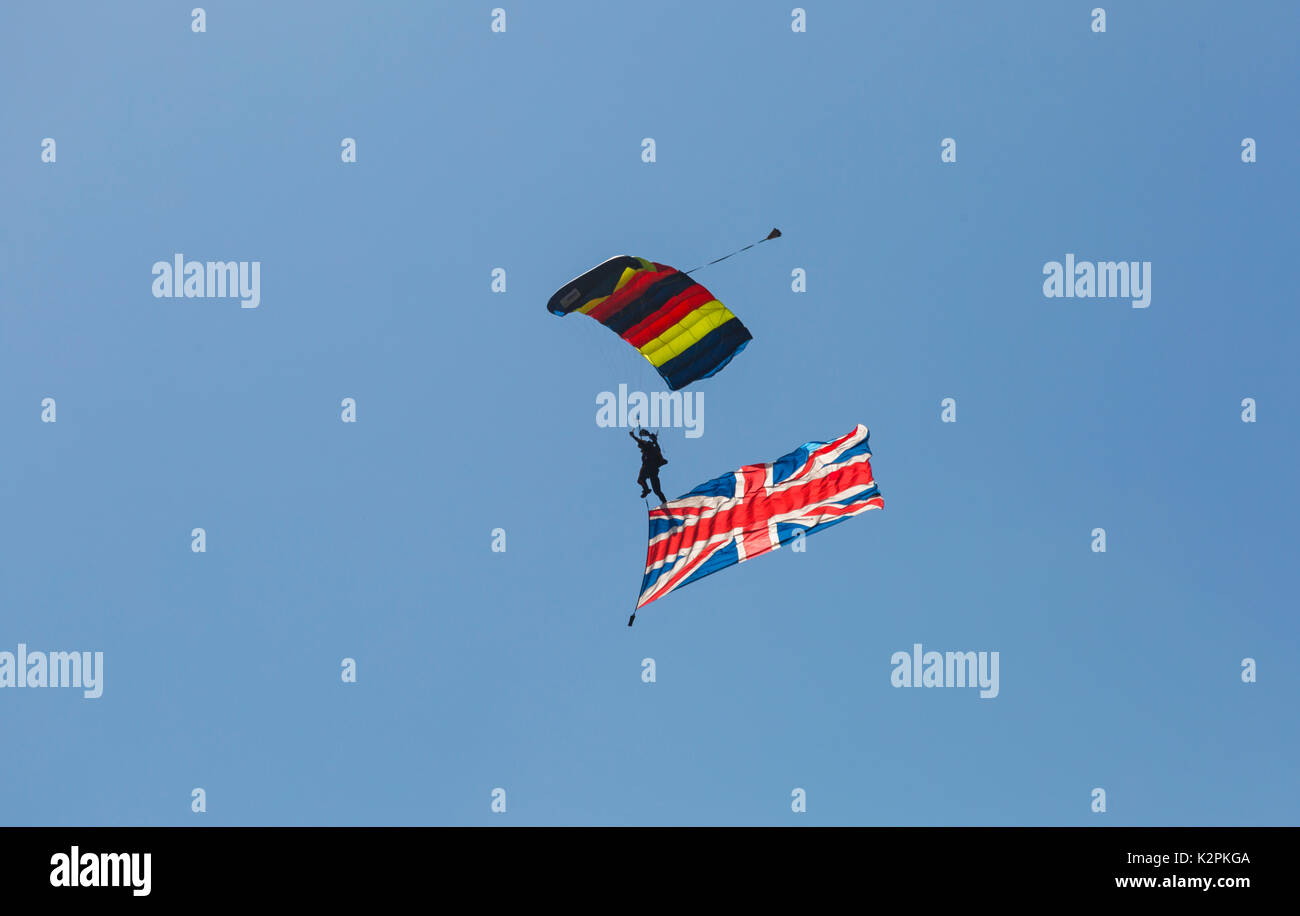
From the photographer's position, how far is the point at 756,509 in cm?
2592

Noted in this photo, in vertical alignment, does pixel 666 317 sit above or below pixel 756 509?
above

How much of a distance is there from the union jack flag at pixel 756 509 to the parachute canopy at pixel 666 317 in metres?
2.76

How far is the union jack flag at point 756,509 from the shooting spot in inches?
981

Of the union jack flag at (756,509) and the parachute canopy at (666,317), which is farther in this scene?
the union jack flag at (756,509)

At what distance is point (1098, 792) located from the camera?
2752cm

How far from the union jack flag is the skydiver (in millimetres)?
539

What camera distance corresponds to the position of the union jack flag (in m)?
24.9

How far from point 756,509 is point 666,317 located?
4.64 meters

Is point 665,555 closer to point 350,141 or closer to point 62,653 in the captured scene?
point 350,141

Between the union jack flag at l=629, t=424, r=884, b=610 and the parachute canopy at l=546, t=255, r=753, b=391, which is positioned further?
the union jack flag at l=629, t=424, r=884, b=610

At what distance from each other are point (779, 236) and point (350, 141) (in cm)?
1110

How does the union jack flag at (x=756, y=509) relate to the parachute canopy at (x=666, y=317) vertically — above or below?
below

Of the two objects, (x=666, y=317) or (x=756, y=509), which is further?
(x=756, y=509)
